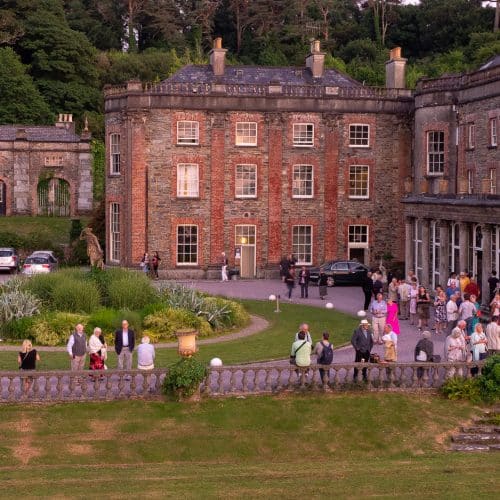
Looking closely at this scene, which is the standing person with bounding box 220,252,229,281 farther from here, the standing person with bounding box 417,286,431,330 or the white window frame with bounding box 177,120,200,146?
the standing person with bounding box 417,286,431,330

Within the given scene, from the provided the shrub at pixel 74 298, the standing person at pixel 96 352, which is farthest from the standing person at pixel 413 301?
the standing person at pixel 96 352

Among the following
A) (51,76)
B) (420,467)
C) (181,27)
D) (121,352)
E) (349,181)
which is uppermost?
(181,27)

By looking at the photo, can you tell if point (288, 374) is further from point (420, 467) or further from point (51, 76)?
point (51, 76)

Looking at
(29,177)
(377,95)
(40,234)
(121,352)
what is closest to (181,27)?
(29,177)

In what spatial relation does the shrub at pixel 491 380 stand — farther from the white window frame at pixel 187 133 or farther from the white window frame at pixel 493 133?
the white window frame at pixel 187 133

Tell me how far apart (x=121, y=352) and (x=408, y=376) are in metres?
7.20

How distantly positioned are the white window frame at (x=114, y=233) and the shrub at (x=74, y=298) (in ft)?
71.7

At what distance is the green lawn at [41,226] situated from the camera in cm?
6769

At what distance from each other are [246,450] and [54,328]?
11704 millimetres

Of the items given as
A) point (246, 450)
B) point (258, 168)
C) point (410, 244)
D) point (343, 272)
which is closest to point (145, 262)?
point (258, 168)

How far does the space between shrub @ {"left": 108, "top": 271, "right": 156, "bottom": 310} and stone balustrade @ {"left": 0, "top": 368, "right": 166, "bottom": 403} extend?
10.3m

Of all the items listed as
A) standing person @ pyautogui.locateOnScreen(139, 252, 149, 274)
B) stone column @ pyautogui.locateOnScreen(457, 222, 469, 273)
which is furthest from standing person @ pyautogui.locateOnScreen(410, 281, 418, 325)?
standing person @ pyautogui.locateOnScreen(139, 252, 149, 274)

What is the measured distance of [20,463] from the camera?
22031mm

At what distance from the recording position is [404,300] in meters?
38.9
